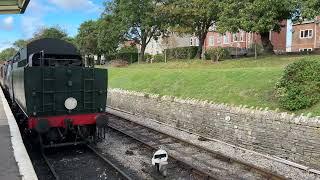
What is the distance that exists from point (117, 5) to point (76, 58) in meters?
34.1

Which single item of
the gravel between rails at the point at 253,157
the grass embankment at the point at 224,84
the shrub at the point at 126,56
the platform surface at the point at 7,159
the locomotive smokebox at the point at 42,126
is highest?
the shrub at the point at 126,56

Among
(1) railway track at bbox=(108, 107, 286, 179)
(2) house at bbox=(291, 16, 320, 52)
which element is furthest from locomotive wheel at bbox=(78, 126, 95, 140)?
(2) house at bbox=(291, 16, 320, 52)

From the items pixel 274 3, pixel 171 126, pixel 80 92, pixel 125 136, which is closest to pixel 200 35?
pixel 274 3

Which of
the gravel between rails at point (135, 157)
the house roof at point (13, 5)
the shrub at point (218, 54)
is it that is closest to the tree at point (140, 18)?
the shrub at point (218, 54)

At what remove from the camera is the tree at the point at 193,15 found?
3275 centimetres

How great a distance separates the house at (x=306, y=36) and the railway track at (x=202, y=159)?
1660 inches

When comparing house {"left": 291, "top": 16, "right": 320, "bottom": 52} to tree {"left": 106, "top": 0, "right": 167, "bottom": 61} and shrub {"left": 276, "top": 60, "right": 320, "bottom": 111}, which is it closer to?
tree {"left": 106, "top": 0, "right": 167, "bottom": 61}

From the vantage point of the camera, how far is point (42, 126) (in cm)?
1120

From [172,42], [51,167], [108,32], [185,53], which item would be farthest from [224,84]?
[172,42]

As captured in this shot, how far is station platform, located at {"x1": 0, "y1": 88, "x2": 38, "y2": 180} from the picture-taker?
7.52 meters

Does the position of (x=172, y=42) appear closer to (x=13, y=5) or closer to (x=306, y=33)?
(x=306, y=33)

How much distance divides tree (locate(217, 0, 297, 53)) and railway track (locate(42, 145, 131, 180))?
57.2 feet

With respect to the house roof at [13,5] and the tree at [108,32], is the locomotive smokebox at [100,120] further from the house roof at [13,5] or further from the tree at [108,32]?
the tree at [108,32]

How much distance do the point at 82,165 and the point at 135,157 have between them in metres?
1.57
